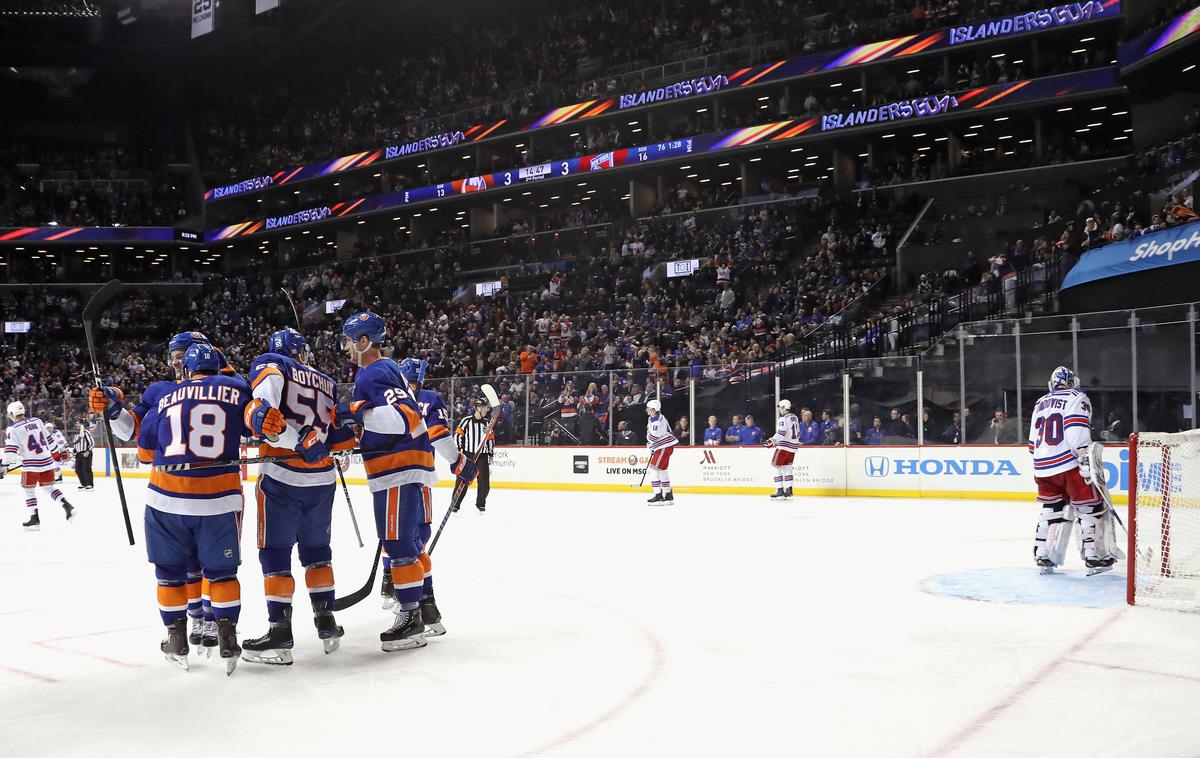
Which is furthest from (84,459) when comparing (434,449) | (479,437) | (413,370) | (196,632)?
(196,632)

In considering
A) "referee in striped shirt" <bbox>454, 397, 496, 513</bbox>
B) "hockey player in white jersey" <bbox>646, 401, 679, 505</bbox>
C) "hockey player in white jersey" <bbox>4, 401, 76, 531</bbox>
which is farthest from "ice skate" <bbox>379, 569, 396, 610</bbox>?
"hockey player in white jersey" <bbox>646, 401, 679, 505</bbox>

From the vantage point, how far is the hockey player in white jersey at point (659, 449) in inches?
646

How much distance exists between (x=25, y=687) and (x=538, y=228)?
31823mm

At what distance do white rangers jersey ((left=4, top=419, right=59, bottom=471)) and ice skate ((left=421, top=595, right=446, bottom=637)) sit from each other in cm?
946


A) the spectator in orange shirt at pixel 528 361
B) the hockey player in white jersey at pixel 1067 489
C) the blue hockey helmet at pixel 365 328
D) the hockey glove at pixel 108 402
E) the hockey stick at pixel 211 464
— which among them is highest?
the spectator in orange shirt at pixel 528 361

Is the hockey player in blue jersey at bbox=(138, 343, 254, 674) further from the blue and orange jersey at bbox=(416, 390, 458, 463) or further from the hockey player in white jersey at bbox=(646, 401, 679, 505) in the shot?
the hockey player in white jersey at bbox=(646, 401, 679, 505)

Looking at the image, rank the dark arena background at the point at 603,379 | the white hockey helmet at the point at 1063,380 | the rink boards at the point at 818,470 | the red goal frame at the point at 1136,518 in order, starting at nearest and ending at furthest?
the dark arena background at the point at 603,379 → the red goal frame at the point at 1136,518 → the white hockey helmet at the point at 1063,380 → the rink boards at the point at 818,470

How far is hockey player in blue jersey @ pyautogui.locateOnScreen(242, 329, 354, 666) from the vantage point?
16.5 ft

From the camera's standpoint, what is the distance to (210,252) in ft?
→ 159

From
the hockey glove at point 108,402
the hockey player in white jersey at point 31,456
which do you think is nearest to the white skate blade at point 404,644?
the hockey glove at point 108,402

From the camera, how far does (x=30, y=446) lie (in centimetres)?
1327

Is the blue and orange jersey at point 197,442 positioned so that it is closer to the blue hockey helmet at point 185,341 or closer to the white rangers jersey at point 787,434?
the blue hockey helmet at point 185,341

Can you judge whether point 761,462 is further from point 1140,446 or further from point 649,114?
point 649,114

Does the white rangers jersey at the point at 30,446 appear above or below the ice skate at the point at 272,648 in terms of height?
above
